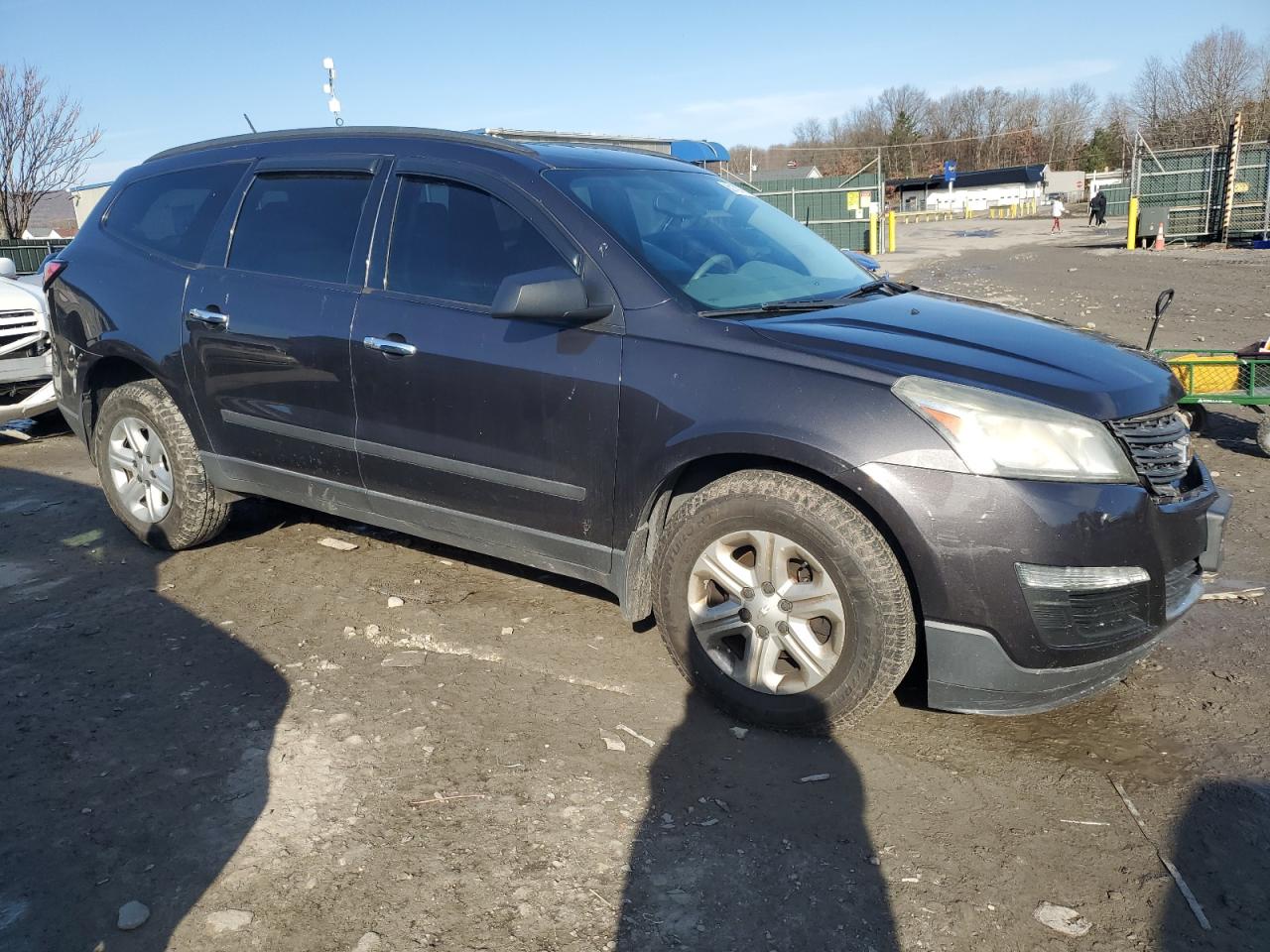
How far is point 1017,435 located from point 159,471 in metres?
3.95

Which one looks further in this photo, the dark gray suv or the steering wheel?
the steering wheel

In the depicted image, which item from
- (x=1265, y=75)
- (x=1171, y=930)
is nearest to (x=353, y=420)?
(x=1171, y=930)

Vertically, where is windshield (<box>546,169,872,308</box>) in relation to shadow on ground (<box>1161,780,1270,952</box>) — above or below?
above

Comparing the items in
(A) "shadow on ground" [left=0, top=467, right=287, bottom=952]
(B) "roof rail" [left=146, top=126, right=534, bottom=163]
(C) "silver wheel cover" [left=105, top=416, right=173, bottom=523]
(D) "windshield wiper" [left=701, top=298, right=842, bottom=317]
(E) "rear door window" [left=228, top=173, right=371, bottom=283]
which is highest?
(B) "roof rail" [left=146, top=126, right=534, bottom=163]

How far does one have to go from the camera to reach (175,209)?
4785 millimetres

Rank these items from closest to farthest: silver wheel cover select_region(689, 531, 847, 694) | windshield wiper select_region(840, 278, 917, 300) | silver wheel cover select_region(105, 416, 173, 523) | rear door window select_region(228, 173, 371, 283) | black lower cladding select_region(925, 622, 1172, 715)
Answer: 1. black lower cladding select_region(925, 622, 1172, 715)
2. silver wheel cover select_region(689, 531, 847, 694)
3. windshield wiper select_region(840, 278, 917, 300)
4. rear door window select_region(228, 173, 371, 283)
5. silver wheel cover select_region(105, 416, 173, 523)

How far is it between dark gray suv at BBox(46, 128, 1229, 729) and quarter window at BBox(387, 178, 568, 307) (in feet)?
0.04

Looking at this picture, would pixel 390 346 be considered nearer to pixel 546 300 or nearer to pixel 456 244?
pixel 456 244

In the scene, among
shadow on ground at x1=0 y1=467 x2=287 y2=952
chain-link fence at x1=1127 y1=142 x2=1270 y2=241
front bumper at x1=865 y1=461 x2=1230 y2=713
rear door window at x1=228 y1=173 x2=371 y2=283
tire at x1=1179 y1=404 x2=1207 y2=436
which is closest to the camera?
shadow on ground at x1=0 y1=467 x2=287 y2=952

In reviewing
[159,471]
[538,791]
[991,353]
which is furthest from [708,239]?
[159,471]

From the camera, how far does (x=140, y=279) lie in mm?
4727

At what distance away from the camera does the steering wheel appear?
143 inches

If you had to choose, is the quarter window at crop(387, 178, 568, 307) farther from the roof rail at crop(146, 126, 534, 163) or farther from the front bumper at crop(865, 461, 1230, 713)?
the front bumper at crop(865, 461, 1230, 713)

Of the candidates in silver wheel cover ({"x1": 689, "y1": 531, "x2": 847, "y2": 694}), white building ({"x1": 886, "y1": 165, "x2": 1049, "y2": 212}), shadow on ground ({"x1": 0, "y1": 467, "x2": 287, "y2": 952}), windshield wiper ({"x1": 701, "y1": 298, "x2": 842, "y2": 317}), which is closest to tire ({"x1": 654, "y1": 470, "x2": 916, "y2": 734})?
silver wheel cover ({"x1": 689, "y1": 531, "x2": 847, "y2": 694})
